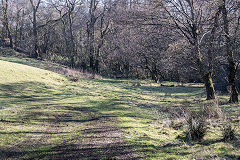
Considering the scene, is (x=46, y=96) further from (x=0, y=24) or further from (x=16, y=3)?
(x=0, y=24)

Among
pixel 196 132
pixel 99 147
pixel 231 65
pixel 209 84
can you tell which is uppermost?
pixel 231 65

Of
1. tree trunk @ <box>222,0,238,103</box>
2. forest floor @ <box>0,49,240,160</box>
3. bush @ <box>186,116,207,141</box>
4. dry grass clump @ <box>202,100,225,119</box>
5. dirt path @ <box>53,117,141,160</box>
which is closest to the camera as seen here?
dirt path @ <box>53,117,141,160</box>

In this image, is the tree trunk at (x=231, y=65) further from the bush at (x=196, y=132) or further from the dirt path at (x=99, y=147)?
the dirt path at (x=99, y=147)

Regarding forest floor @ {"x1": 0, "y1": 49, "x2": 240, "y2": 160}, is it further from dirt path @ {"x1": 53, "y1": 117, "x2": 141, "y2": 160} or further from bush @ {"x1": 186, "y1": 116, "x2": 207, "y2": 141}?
bush @ {"x1": 186, "y1": 116, "x2": 207, "y2": 141}

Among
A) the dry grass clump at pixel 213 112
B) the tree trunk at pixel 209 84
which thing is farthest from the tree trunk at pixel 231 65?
the dry grass clump at pixel 213 112

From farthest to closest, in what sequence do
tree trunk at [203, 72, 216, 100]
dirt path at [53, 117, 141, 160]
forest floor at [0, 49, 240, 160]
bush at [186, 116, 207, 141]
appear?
1. tree trunk at [203, 72, 216, 100]
2. bush at [186, 116, 207, 141]
3. forest floor at [0, 49, 240, 160]
4. dirt path at [53, 117, 141, 160]

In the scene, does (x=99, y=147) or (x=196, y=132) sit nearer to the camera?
(x=99, y=147)

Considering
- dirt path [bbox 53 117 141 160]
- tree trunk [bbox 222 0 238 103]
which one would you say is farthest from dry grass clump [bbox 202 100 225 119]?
dirt path [bbox 53 117 141 160]

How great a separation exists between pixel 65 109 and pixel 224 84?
14.9 m

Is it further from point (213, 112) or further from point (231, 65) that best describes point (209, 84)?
point (213, 112)

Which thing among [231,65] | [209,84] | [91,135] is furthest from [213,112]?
[209,84]

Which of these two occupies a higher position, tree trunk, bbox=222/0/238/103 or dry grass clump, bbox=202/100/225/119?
tree trunk, bbox=222/0/238/103

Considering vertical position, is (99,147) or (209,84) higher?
(209,84)

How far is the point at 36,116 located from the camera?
7910mm
